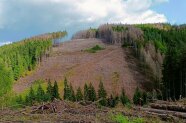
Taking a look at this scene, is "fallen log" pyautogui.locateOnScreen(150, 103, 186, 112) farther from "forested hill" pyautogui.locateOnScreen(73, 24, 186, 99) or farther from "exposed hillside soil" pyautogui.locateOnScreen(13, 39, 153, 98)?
"exposed hillside soil" pyautogui.locateOnScreen(13, 39, 153, 98)

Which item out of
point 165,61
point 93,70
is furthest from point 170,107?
point 93,70

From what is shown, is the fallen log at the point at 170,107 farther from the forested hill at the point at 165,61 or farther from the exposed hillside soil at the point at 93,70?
the exposed hillside soil at the point at 93,70

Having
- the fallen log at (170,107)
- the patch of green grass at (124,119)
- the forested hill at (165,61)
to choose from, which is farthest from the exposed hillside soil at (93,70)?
the patch of green grass at (124,119)

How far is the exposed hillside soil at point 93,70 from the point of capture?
14550 cm

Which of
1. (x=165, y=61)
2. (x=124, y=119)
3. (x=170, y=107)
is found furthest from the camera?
(x=165, y=61)

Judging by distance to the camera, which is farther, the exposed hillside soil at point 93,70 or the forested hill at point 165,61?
the exposed hillside soil at point 93,70

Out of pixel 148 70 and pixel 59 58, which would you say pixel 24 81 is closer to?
pixel 59 58

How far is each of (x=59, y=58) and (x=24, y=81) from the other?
32746 mm

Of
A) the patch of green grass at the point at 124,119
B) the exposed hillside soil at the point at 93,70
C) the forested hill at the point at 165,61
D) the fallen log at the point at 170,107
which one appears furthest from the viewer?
the exposed hillside soil at the point at 93,70

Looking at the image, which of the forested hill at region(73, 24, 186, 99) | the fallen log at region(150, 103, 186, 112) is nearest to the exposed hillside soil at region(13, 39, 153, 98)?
the forested hill at region(73, 24, 186, 99)

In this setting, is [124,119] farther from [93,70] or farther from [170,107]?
[93,70]

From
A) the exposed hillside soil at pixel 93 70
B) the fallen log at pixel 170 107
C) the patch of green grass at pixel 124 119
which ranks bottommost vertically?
the exposed hillside soil at pixel 93 70

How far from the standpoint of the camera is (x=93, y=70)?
6388 inches

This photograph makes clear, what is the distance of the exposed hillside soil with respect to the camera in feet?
477
